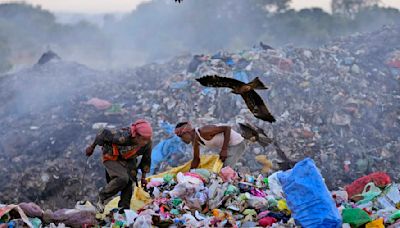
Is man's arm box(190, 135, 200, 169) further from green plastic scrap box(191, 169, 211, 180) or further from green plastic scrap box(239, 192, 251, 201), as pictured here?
green plastic scrap box(239, 192, 251, 201)

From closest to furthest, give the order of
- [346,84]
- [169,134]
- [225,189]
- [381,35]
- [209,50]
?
[225,189]
[169,134]
[346,84]
[381,35]
[209,50]

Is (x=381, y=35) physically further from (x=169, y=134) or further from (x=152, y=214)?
(x=152, y=214)

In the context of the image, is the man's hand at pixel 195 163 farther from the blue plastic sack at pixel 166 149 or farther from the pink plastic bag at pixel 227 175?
the blue plastic sack at pixel 166 149

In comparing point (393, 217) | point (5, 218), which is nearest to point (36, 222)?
point (5, 218)

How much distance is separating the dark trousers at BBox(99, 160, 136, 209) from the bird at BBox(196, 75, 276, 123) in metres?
1.71

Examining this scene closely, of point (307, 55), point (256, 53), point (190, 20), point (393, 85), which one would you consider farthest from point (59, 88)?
point (190, 20)

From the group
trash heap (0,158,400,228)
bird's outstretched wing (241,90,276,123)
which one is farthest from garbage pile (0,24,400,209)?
bird's outstretched wing (241,90,276,123)

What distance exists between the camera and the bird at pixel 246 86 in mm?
3920

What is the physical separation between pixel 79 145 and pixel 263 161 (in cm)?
348

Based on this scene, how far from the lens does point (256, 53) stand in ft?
41.8

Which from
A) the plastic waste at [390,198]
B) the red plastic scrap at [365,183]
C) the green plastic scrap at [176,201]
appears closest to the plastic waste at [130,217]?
the green plastic scrap at [176,201]

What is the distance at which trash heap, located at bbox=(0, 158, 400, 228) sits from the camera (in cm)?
433

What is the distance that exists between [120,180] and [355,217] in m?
2.30

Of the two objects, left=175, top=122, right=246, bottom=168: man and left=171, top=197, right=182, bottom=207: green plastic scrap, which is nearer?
left=171, top=197, right=182, bottom=207: green plastic scrap
